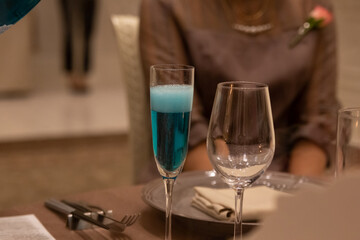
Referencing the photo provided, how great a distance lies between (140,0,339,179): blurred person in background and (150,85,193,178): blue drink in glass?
0.81 metres

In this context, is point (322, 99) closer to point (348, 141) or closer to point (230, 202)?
point (230, 202)

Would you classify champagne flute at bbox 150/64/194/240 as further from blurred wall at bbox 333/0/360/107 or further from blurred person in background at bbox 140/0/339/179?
blurred wall at bbox 333/0/360/107

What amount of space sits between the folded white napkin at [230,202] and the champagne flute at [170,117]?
119 millimetres

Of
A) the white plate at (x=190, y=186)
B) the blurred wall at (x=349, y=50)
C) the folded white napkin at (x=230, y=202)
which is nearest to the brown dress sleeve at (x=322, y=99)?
the white plate at (x=190, y=186)

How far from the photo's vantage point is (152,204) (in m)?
0.98

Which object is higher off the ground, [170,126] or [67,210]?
[170,126]

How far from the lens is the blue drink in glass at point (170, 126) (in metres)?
0.83

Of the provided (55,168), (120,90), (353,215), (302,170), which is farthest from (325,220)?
(120,90)

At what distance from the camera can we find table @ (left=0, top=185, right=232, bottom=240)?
0.92 metres

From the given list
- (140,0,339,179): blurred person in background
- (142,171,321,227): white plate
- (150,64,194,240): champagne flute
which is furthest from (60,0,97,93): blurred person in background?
(150,64,194,240): champagne flute

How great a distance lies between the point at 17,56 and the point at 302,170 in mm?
4132

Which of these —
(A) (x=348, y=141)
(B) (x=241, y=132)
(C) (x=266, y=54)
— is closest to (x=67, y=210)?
(B) (x=241, y=132)

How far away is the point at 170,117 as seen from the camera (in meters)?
0.84

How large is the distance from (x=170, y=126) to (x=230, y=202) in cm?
20
